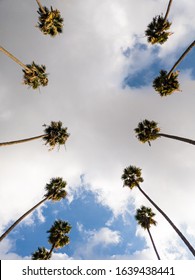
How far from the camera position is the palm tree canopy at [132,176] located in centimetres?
3058

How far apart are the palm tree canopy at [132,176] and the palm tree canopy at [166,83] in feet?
39.0

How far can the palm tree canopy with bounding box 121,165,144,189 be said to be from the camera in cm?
3058

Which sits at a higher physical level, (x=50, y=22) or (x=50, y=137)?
(x=50, y=22)

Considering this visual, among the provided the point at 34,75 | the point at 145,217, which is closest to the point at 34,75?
the point at 34,75

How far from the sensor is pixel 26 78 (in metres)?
22.1

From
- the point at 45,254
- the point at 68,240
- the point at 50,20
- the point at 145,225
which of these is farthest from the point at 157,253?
the point at 50,20

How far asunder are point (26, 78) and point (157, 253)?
71.9 feet

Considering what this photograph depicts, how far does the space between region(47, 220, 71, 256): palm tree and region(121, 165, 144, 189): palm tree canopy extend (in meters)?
9.26

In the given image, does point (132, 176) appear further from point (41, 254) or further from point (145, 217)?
point (41, 254)

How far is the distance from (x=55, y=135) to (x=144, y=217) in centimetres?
1566

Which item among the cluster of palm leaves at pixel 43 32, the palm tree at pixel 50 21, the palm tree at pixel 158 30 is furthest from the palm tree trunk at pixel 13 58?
the palm tree at pixel 158 30

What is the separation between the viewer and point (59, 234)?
2748 cm

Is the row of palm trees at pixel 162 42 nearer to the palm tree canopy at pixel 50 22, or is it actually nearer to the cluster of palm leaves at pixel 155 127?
the cluster of palm leaves at pixel 155 127
